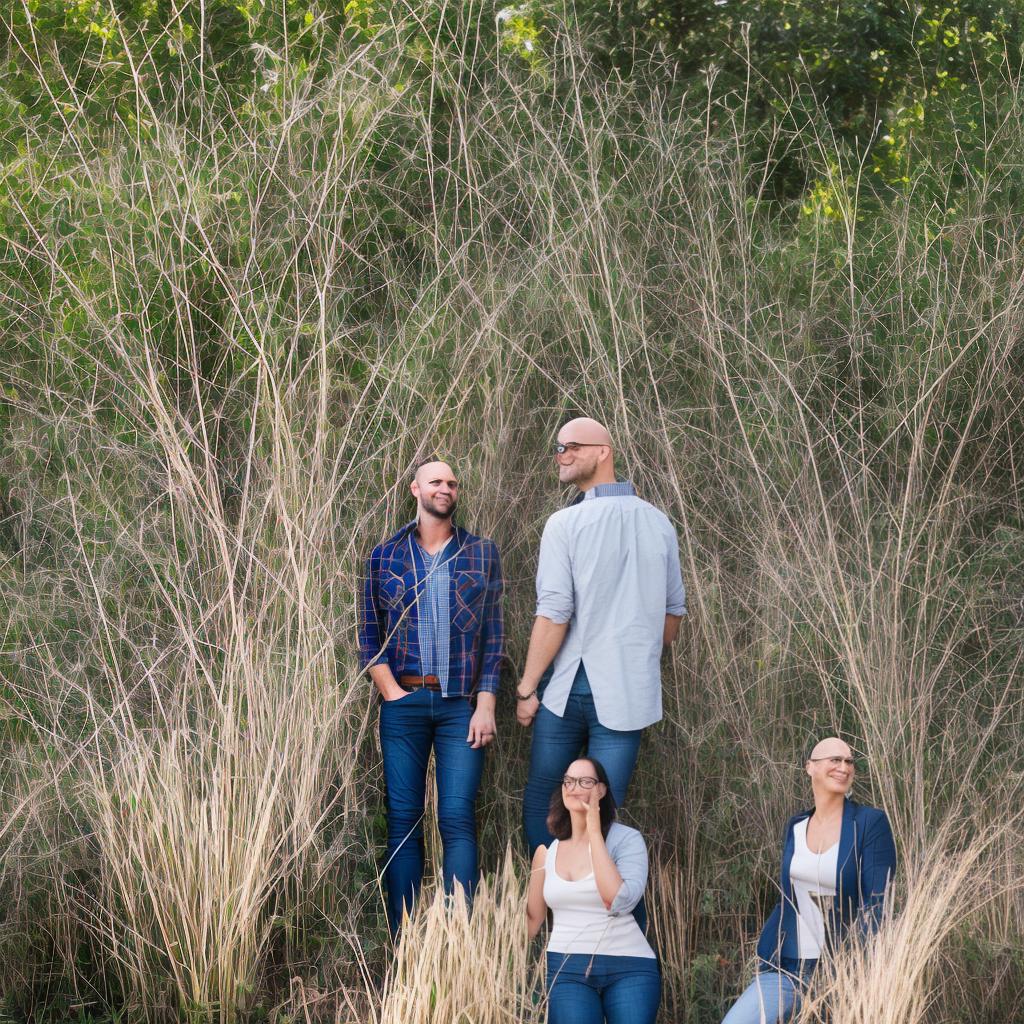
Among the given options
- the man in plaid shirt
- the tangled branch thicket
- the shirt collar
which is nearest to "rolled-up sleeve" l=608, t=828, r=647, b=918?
the tangled branch thicket

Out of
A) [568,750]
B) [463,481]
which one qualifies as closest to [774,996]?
[568,750]

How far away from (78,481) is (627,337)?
7.27ft

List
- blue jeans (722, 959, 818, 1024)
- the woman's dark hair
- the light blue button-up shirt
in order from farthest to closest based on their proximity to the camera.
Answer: the light blue button-up shirt, the woman's dark hair, blue jeans (722, 959, 818, 1024)

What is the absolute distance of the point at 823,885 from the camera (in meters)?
3.62

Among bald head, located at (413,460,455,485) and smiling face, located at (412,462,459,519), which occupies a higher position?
bald head, located at (413,460,455,485)

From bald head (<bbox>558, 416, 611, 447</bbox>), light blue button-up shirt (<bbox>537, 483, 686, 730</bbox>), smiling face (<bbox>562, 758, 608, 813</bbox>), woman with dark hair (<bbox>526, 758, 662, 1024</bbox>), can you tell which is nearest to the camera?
woman with dark hair (<bbox>526, 758, 662, 1024</bbox>)

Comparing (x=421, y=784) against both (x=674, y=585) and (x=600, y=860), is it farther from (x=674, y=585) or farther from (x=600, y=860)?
(x=674, y=585)

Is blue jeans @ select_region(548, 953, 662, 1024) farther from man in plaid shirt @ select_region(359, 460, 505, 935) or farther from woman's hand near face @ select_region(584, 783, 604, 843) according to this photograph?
man in plaid shirt @ select_region(359, 460, 505, 935)

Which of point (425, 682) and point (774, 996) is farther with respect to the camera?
point (425, 682)

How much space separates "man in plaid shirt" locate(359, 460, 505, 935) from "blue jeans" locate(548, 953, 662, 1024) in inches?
25.3

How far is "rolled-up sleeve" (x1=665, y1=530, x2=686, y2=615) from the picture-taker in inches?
168

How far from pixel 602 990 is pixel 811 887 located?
63cm

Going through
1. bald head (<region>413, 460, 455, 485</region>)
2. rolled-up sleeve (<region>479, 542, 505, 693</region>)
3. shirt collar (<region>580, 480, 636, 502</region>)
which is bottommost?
rolled-up sleeve (<region>479, 542, 505, 693</region>)

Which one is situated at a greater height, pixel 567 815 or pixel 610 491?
pixel 610 491
